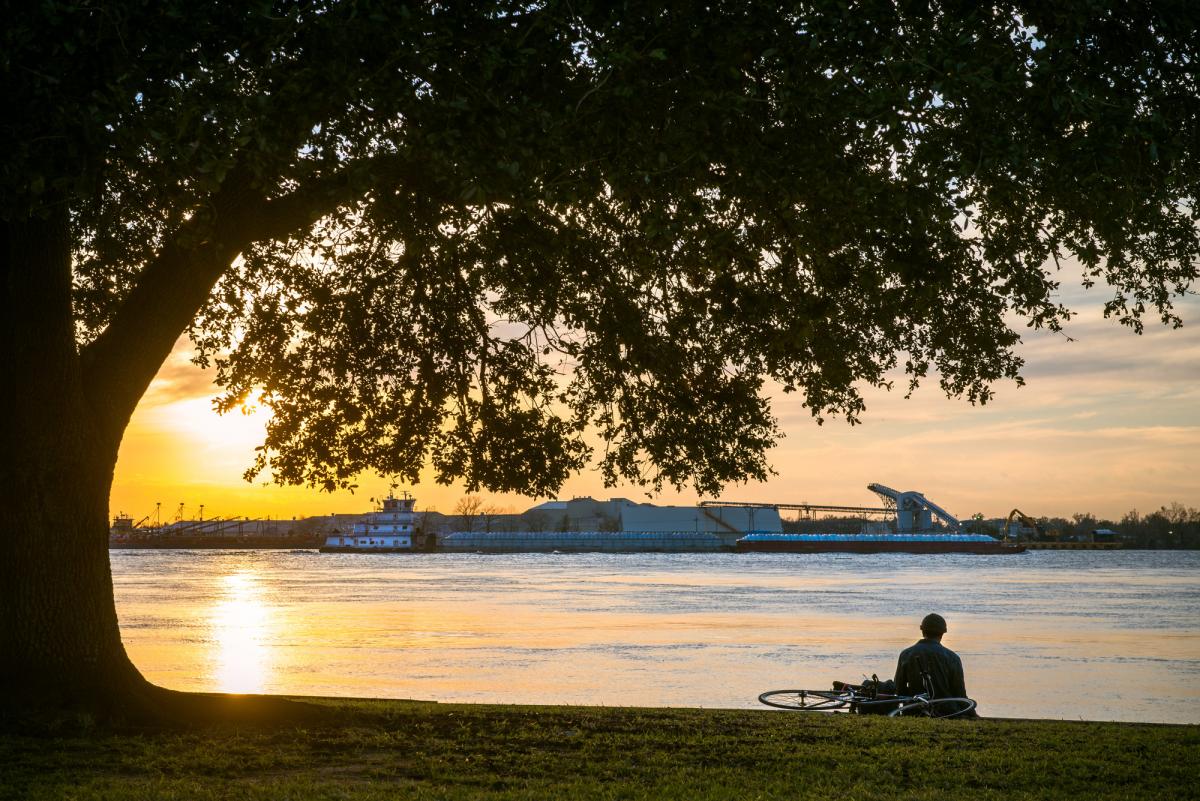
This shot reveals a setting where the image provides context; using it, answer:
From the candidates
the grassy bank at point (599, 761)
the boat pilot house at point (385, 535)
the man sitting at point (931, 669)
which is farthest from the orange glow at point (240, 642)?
the boat pilot house at point (385, 535)

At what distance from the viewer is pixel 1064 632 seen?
35.0 meters

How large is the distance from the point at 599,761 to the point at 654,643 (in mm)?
21090

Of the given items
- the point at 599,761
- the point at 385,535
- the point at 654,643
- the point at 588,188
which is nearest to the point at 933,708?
the point at 599,761

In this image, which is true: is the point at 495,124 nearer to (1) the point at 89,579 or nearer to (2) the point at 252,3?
(2) the point at 252,3

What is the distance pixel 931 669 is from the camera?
11852mm

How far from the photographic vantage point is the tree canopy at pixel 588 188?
6.52 m

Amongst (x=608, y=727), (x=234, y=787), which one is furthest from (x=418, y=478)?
(x=234, y=787)

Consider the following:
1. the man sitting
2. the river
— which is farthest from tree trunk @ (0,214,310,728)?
the river

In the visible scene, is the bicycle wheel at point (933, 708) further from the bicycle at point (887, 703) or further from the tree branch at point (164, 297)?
the tree branch at point (164, 297)

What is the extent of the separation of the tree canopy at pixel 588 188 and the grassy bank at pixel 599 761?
3.13 meters

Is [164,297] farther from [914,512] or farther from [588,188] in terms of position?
[914,512]

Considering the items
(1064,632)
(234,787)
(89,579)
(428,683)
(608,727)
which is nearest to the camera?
(234,787)

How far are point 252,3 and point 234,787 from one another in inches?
184

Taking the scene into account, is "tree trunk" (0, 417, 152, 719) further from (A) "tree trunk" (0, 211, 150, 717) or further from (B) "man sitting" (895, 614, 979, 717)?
(B) "man sitting" (895, 614, 979, 717)
